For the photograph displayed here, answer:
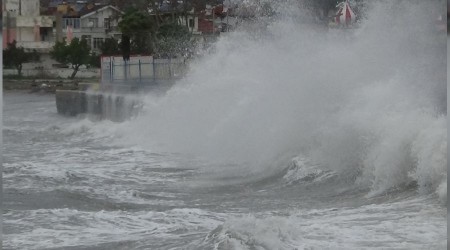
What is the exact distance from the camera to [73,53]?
5938cm

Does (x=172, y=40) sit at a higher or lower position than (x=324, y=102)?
higher

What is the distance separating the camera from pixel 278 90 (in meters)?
21.1

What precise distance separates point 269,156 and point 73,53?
4342cm

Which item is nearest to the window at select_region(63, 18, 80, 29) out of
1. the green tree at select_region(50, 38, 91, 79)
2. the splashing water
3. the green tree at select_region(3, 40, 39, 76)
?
the green tree at select_region(3, 40, 39, 76)

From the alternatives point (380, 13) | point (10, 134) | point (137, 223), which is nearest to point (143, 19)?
point (10, 134)

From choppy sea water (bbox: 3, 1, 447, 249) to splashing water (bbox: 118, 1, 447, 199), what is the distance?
4 cm

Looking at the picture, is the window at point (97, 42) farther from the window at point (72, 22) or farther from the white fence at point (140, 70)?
the white fence at point (140, 70)

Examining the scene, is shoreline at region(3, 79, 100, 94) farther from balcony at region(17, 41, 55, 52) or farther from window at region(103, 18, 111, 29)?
window at region(103, 18, 111, 29)

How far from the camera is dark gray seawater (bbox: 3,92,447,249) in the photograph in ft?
29.2

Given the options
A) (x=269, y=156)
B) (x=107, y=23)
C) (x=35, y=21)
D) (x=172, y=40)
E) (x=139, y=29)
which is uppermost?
(x=35, y=21)

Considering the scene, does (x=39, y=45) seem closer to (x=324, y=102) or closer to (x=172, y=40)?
(x=172, y=40)

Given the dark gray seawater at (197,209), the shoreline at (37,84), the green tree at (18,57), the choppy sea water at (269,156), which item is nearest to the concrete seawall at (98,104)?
the choppy sea water at (269,156)

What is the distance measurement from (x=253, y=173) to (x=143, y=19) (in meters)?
37.6

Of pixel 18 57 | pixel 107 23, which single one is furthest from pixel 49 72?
pixel 107 23
